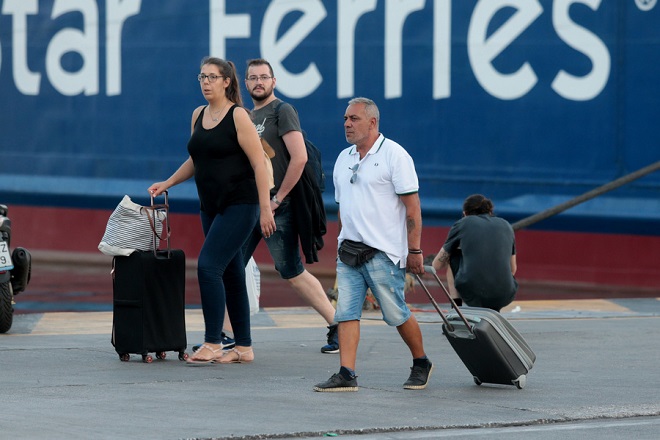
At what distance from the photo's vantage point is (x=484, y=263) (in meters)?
9.17

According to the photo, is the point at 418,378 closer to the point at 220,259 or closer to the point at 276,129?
the point at 220,259

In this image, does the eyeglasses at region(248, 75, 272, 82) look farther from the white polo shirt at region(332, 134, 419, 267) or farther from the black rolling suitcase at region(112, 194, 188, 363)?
the white polo shirt at region(332, 134, 419, 267)

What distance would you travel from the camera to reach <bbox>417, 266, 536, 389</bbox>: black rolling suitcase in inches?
283

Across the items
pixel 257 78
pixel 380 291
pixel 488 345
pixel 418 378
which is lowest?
pixel 418 378

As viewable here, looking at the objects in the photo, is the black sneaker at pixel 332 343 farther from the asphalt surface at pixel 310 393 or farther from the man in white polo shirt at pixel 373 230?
the man in white polo shirt at pixel 373 230

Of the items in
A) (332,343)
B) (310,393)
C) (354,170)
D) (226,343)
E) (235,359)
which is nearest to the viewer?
(310,393)

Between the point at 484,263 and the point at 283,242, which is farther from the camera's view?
the point at 484,263

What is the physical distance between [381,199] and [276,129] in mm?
1358

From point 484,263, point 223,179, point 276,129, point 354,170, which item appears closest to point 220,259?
point 223,179

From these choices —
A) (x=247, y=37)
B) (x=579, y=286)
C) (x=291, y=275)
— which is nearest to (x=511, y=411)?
(x=291, y=275)

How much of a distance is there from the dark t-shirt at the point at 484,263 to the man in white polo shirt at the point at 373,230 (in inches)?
79.9

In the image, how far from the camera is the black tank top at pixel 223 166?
7730mm

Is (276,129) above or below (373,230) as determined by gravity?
above

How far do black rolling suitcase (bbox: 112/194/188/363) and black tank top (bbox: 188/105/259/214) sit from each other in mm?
287
